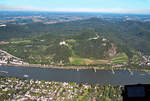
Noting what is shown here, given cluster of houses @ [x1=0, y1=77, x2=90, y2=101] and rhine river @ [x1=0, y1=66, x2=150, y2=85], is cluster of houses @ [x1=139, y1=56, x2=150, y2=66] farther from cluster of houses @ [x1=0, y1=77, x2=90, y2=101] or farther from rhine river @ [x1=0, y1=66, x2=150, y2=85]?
cluster of houses @ [x1=0, y1=77, x2=90, y2=101]

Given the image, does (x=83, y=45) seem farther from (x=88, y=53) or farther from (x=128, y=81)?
(x=128, y=81)

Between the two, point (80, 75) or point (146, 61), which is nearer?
point (80, 75)

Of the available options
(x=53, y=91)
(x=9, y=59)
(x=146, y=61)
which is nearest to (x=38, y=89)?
(x=53, y=91)

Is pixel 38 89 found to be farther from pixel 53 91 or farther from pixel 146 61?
pixel 146 61

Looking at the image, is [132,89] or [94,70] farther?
[94,70]

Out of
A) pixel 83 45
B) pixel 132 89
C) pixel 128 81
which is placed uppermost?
pixel 132 89

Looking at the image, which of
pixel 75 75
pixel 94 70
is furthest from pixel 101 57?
pixel 75 75
